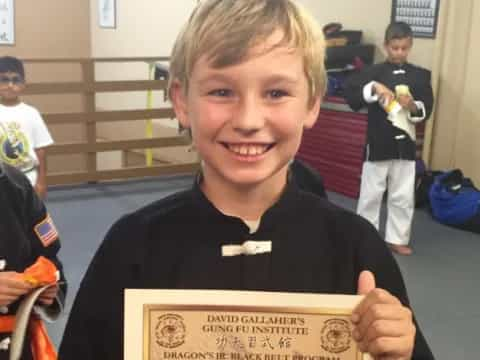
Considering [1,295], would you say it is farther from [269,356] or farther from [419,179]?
[419,179]

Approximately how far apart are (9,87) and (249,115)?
129 inches

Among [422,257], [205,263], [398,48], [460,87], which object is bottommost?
[422,257]

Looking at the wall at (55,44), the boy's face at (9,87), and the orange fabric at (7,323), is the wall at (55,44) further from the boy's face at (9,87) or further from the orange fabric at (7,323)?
the orange fabric at (7,323)

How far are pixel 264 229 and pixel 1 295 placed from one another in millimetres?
809

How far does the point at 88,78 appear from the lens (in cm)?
656

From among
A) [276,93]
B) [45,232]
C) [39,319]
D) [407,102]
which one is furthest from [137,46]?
[276,93]

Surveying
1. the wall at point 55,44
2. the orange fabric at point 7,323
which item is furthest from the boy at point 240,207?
the wall at point 55,44

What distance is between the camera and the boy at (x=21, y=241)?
180 centimetres

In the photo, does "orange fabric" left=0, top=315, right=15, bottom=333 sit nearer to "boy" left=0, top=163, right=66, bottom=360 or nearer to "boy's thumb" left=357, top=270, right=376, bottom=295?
"boy" left=0, top=163, right=66, bottom=360

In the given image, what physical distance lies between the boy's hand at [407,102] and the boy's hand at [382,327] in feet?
12.1

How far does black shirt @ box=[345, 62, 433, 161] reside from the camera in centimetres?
459

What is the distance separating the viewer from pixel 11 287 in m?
1.67

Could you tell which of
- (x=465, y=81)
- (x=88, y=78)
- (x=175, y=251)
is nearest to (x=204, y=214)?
(x=175, y=251)

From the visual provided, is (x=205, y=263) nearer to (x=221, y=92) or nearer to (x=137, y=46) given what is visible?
(x=221, y=92)
